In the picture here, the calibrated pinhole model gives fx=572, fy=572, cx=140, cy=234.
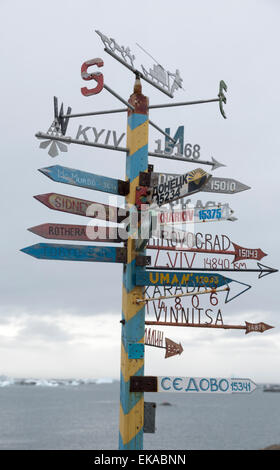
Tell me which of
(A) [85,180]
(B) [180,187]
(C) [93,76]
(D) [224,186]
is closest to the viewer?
(B) [180,187]

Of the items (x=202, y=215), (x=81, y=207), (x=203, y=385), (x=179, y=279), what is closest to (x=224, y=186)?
(x=202, y=215)

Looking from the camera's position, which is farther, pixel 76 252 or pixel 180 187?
pixel 76 252

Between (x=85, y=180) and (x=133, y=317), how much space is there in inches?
105

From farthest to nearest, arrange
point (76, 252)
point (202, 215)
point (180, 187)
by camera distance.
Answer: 1. point (202, 215)
2. point (76, 252)
3. point (180, 187)

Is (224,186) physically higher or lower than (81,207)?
higher

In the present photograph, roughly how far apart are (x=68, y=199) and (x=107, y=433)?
243 feet

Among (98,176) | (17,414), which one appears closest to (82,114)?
(98,176)

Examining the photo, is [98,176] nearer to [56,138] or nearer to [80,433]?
[56,138]

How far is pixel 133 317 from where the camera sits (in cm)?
1047

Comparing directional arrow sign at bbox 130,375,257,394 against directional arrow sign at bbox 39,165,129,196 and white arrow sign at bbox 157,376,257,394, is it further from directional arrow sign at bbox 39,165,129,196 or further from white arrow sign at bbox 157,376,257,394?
directional arrow sign at bbox 39,165,129,196

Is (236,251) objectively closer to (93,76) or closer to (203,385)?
(203,385)

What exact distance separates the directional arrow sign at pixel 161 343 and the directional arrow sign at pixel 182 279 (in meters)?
0.89

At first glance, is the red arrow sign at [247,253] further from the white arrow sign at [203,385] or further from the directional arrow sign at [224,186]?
the white arrow sign at [203,385]
